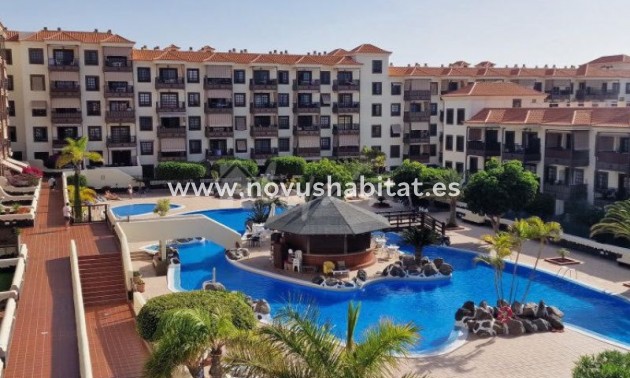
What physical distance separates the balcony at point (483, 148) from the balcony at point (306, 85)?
804 inches

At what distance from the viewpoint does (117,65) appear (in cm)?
5638

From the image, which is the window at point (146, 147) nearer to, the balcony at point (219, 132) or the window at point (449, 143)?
the balcony at point (219, 132)

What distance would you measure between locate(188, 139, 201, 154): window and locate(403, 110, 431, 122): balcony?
Answer: 74.4ft

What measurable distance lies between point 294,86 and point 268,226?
33673 mm

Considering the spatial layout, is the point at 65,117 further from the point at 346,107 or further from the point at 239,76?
the point at 346,107

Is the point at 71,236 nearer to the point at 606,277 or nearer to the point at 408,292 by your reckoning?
the point at 408,292

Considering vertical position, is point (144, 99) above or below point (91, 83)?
below

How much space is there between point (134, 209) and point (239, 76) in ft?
66.6

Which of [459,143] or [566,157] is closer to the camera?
[566,157]

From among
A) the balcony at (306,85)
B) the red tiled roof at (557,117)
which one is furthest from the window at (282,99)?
the red tiled roof at (557,117)

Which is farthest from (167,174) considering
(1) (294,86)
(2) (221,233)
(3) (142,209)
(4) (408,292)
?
(4) (408,292)

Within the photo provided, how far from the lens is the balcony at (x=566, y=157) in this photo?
3900cm

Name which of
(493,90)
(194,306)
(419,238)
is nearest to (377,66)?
(493,90)

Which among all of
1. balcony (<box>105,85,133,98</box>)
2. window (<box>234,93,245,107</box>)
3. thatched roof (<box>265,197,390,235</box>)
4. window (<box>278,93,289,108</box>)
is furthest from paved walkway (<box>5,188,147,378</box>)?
window (<box>278,93,289,108</box>)
